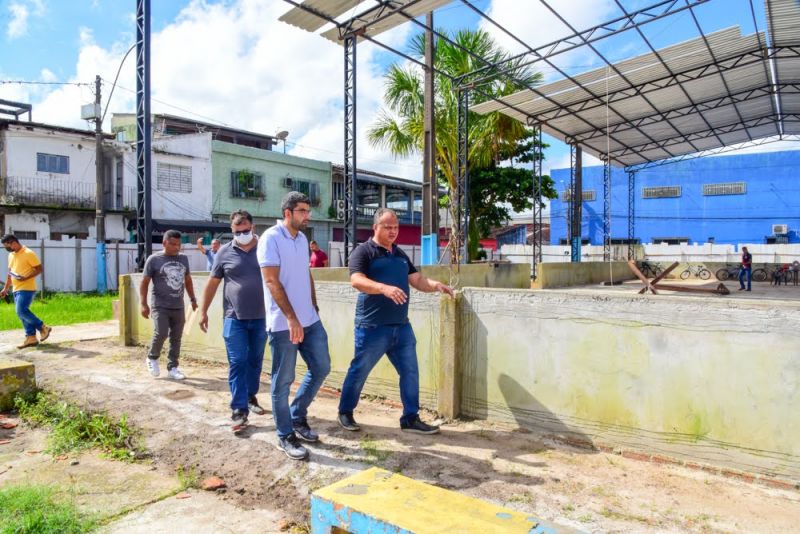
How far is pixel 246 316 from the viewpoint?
4223 mm

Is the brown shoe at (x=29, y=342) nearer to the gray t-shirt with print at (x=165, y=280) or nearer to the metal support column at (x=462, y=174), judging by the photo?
the gray t-shirt with print at (x=165, y=280)

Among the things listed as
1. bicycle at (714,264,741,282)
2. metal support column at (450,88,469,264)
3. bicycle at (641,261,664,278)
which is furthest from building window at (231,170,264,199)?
bicycle at (714,264,741,282)

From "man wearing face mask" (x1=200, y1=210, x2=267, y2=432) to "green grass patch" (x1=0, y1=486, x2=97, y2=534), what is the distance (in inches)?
51.2

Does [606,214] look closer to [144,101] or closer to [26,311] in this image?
[144,101]

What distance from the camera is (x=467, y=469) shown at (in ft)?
10.8

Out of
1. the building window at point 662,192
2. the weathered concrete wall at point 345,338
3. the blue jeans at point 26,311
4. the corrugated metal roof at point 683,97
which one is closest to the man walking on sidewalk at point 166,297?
the weathered concrete wall at point 345,338

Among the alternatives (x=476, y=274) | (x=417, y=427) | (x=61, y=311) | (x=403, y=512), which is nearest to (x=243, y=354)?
(x=417, y=427)

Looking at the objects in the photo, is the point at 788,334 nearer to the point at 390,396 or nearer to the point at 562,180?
the point at 390,396

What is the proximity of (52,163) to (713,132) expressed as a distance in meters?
26.7

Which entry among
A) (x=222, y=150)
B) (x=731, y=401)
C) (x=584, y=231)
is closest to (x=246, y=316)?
(x=731, y=401)

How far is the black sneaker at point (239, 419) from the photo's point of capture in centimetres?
402

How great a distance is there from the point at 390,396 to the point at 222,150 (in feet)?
79.3

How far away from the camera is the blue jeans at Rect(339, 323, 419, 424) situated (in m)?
3.78

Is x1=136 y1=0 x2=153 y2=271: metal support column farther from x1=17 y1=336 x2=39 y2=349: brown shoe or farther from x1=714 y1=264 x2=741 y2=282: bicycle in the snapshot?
x1=714 y1=264 x2=741 y2=282: bicycle
